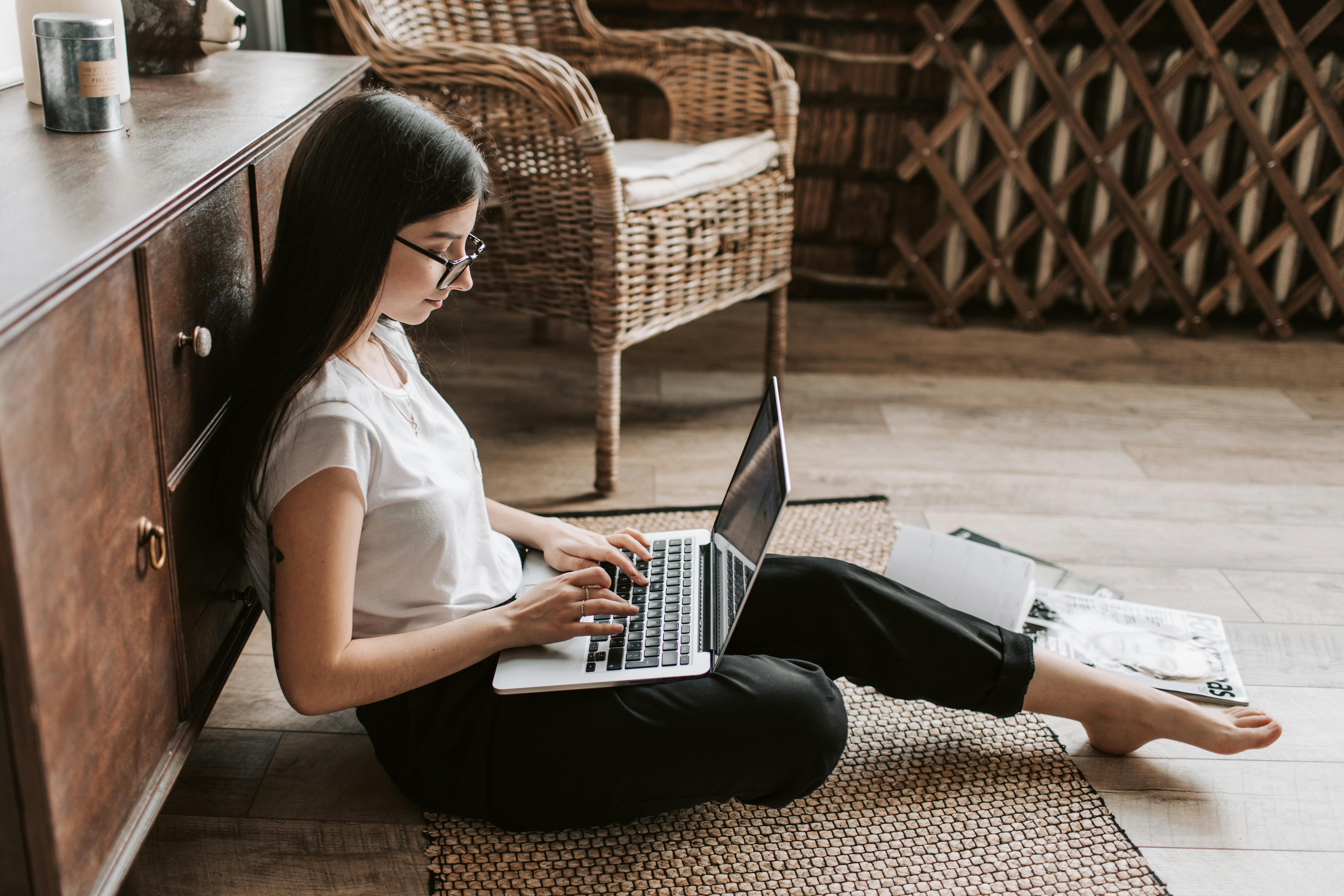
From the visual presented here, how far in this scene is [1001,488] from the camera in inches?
70.4

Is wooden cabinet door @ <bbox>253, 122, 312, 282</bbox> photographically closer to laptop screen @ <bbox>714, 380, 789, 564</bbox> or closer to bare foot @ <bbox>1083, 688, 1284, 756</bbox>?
laptop screen @ <bbox>714, 380, 789, 564</bbox>

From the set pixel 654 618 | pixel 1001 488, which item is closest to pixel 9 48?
pixel 654 618

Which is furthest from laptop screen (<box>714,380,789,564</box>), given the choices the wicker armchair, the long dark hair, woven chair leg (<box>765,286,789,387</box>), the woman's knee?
woven chair leg (<box>765,286,789,387</box>)

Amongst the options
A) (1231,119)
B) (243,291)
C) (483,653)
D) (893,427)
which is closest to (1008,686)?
(483,653)

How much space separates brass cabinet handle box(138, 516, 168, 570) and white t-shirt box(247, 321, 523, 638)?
79 mm

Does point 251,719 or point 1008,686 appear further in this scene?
point 251,719

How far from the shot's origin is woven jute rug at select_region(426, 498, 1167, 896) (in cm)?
102

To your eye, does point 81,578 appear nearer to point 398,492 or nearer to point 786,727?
point 398,492

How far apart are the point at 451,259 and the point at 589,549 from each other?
0.33m

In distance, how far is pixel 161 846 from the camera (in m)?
1.03

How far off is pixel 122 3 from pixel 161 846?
86 cm

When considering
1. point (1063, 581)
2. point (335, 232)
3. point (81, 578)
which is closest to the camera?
point (81, 578)

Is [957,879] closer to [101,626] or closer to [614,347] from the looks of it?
[101,626]

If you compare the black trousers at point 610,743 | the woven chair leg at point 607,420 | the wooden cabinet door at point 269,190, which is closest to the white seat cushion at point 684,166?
the woven chair leg at point 607,420
